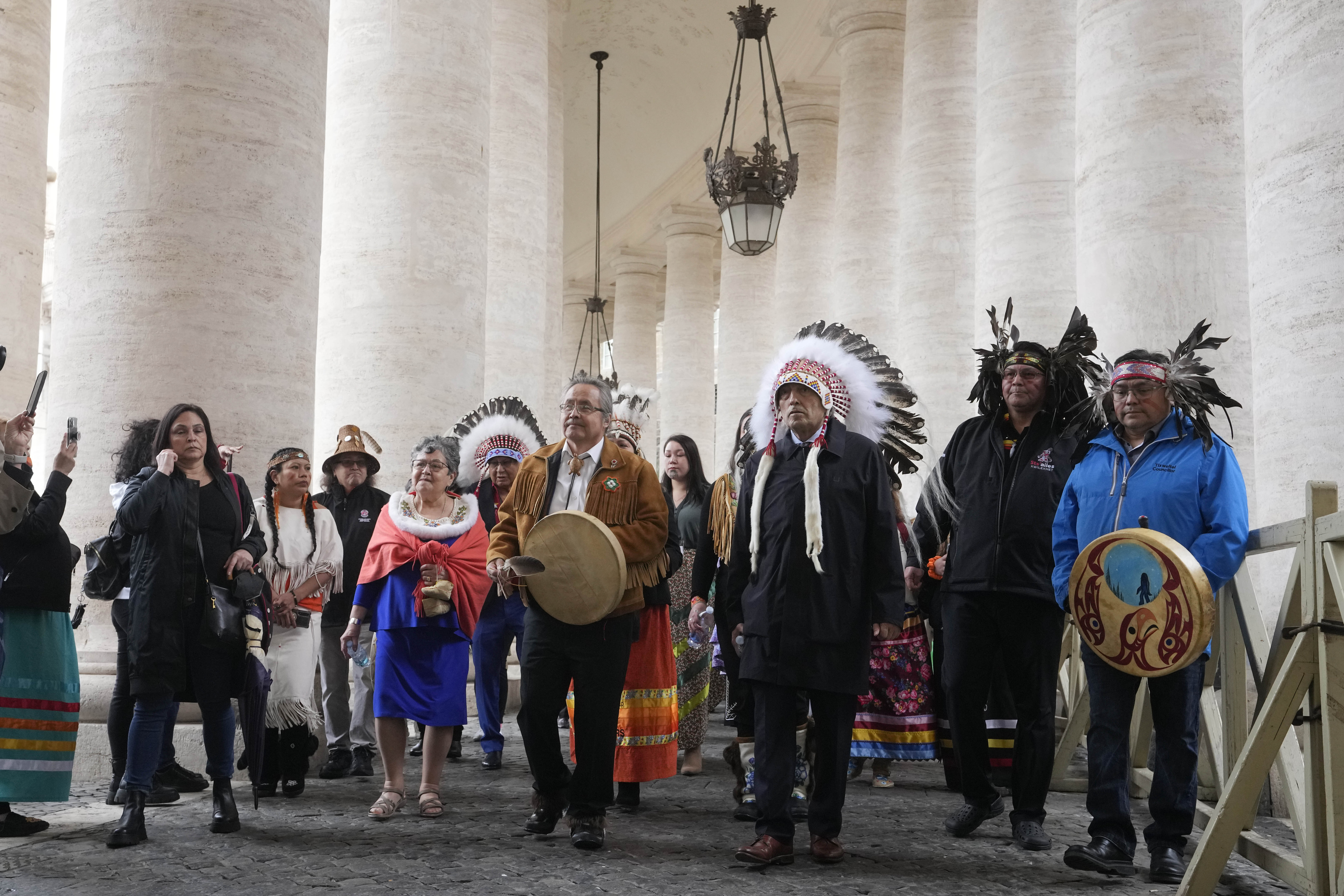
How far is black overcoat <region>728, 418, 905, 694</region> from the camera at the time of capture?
4.64 metres

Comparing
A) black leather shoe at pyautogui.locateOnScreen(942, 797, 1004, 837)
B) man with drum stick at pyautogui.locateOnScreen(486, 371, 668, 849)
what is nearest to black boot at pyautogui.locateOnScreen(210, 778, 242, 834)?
man with drum stick at pyautogui.locateOnScreen(486, 371, 668, 849)

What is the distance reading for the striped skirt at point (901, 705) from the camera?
643cm

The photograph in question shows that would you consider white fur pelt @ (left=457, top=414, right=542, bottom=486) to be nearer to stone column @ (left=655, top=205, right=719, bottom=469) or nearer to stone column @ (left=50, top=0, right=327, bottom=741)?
stone column @ (left=50, top=0, right=327, bottom=741)

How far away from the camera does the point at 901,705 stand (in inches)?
256

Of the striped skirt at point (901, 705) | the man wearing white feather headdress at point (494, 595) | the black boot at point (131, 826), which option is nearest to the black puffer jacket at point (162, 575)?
the black boot at point (131, 826)

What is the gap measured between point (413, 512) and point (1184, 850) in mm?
3769

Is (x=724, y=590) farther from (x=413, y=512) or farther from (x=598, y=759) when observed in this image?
(x=413, y=512)

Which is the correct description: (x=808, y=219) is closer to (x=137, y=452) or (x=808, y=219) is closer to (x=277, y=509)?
(x=277, y=509)

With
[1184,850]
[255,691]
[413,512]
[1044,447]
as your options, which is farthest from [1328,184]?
[255,691]

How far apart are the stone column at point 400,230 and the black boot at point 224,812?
4.39 metres

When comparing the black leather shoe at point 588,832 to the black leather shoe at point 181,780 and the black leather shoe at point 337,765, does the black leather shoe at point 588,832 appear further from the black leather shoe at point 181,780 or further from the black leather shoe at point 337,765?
the black leather shoe at point 337,765

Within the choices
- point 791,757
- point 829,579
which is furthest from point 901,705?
point 829,579

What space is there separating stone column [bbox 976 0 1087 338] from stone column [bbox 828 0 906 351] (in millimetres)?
4474

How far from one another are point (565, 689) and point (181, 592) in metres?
1.66
